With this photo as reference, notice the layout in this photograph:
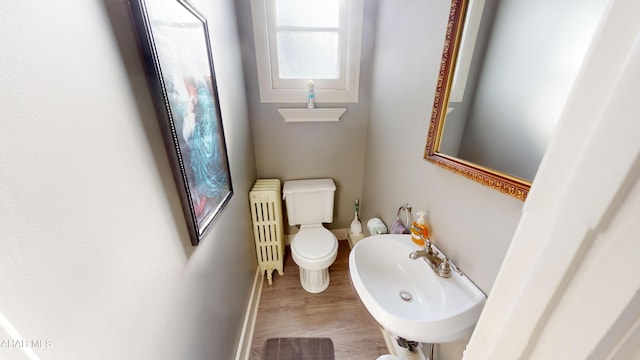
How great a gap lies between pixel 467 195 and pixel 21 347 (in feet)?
3.43

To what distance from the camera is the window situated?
58.8 inches

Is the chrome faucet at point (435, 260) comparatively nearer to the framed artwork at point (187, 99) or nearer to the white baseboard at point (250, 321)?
the framed artwork at point (187, 99)

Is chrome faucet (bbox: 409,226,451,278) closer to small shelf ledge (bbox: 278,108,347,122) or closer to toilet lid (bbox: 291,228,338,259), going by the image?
toilet lid (bbox: 291,228,338,259)

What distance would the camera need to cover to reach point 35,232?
0.31 m

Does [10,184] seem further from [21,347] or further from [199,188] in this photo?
[199,188]

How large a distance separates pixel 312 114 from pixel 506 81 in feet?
3.96

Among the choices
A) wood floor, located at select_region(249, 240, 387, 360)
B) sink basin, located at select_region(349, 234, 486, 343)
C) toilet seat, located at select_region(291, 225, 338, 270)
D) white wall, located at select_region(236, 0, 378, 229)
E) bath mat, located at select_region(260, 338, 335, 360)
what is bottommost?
bath mat, located at select_region(260, 338, 335, 360)

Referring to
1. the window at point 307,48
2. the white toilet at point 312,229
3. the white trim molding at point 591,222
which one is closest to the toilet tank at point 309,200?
the white toilet at point 312,229

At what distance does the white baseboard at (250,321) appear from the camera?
123 cm

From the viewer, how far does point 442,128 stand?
2.85ft

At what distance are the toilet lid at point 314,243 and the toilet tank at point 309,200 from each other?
0.12 meters

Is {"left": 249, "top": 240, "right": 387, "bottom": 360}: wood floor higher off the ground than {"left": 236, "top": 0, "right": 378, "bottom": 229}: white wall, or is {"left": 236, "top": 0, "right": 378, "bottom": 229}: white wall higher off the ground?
{"left": 236, "top": 0, "right": 378, "bottom": 229}: white wall

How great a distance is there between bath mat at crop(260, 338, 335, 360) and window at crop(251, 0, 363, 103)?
5.32 feet

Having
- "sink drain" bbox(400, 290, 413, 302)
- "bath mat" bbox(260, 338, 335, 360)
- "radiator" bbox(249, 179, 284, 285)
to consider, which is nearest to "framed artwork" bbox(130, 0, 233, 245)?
"radiator" bbox(249, 179, 284, 285)
